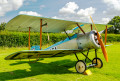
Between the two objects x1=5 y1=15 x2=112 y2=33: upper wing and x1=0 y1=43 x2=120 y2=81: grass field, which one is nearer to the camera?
x1=0 y1=43 x2=120 y2=81: grass field

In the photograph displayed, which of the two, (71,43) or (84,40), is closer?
(84,40)

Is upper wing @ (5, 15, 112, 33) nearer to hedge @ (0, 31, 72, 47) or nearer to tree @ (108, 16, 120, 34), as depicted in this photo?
hedge @ (0, 31, 72, 47)

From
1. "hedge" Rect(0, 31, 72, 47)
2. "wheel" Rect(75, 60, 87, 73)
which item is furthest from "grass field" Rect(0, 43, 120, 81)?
"hedge" Rect(0, 31, 72, 47)

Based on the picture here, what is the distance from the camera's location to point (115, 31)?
66125 mm

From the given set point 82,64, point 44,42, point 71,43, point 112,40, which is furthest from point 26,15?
point 112,40

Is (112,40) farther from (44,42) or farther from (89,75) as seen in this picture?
(89,75)

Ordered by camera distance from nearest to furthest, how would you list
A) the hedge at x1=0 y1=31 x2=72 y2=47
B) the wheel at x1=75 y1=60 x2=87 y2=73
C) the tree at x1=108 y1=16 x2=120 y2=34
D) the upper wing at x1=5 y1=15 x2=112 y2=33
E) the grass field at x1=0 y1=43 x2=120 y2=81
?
the grass field at x1=0 y1=43 x2=120 y2=81, the upper wing at x1=5 y1=15 x2=112 y2=33, the wheel at x1=75 y1=60 x2=87 y2=73, the hedge at x1=0 y1=31 x2=72 y2=47, the tree at x1=108 y1=16 x2=120 y2=34

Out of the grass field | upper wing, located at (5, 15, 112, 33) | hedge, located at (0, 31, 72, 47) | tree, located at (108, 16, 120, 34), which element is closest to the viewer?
the grass field

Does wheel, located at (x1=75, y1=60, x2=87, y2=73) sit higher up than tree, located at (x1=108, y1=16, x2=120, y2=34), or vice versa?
tree, located at (x1=108, y1=16, x2=120, y2=34)

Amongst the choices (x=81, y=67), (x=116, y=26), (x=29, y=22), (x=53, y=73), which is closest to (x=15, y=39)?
(x=29, y=22)

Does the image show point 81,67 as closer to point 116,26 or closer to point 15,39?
point 15,39

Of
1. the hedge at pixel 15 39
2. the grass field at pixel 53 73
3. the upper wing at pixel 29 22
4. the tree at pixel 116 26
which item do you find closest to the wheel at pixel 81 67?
the grass field at pixel 53 73

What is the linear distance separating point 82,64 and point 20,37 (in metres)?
14.8

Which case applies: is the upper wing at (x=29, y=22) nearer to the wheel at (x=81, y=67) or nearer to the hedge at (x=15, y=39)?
the wheel at (x=81, y=67)
